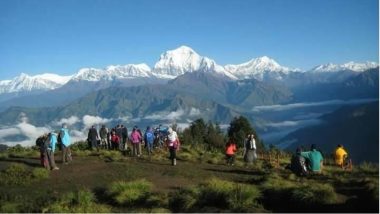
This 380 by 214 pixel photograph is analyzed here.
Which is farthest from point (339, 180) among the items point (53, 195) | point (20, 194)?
point (20, 194)

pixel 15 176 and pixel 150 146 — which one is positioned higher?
pixel 150 146

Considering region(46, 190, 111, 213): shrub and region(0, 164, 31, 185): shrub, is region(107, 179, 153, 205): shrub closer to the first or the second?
region(46, 190, 111, 213): shrub

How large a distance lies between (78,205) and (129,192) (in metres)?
1.84

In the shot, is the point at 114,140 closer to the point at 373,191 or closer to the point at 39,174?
the point at 39,174

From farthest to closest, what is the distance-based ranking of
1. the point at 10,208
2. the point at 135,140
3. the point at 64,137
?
the point at 135,140
the point at 64,137
the point at 10,208

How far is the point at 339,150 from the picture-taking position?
2769 centimetres

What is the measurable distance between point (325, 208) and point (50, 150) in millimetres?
14493

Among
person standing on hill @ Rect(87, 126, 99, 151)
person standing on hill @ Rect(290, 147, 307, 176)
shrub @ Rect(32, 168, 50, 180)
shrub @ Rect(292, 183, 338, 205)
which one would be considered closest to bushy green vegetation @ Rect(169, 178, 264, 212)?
shrub @ Rect(292, 183, 338, 205)

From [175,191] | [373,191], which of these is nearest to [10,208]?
[175,191]

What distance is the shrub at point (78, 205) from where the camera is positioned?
51.7 feet

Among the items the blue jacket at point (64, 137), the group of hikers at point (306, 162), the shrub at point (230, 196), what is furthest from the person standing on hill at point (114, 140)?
the shrub at point (230, 196)

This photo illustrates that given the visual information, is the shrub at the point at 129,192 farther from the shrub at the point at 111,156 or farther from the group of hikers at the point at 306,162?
the shrub at the point at 111,156

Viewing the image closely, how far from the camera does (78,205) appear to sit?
650 inches

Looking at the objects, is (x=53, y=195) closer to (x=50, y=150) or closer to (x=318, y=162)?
(x=50, y=150)
